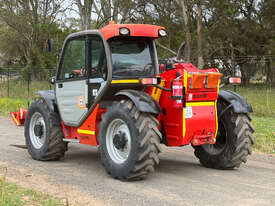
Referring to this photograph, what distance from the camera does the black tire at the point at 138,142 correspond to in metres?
6.12

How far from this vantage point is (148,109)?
20.2 ft

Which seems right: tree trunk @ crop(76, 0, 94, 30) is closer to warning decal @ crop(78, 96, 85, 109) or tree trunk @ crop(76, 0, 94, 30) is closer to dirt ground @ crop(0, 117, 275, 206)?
dirt ground @ crop(0, 117, 275, 206)

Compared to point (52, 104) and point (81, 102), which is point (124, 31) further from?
point (52, 104)

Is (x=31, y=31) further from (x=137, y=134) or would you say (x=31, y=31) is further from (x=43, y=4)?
(x=137, y=134)

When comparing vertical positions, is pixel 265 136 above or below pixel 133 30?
below

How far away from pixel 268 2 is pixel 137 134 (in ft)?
81.6

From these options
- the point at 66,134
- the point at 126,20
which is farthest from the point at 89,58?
the point at 126,20

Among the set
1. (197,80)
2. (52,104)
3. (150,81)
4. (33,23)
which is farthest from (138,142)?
(33,23)

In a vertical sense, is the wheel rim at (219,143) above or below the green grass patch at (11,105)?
above

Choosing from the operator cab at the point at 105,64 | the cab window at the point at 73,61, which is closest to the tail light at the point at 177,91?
the operator cab at the point at 105,64

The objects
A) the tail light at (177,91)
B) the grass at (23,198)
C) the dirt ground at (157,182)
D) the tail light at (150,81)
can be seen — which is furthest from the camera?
the tail light at (177,91)

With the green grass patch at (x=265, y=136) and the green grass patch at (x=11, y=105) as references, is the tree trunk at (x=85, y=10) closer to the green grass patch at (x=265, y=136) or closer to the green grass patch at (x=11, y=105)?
the green grass patch at (x=11, y=105)

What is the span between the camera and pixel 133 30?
6836 mm

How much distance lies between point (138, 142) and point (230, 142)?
1.86m
